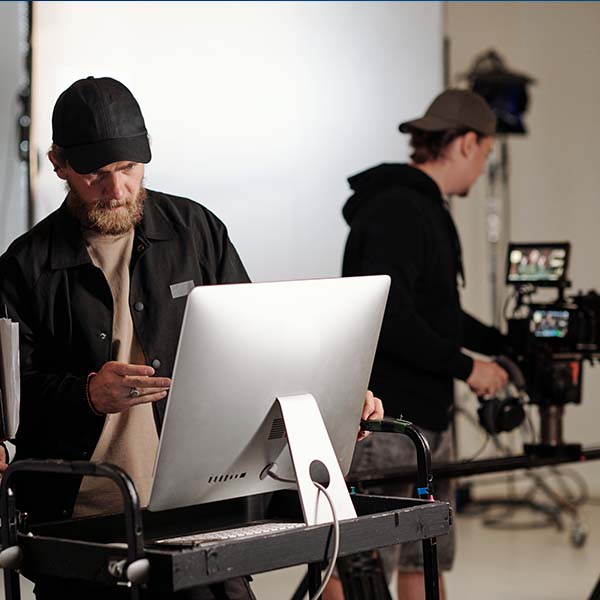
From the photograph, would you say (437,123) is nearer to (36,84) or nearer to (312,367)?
(36,84)

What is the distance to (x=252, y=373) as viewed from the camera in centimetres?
172

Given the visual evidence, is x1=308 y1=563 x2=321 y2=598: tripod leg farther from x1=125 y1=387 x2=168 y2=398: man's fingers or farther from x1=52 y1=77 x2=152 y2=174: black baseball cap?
x1=52 y1=77 x2=152 y2=174: black baseball cap

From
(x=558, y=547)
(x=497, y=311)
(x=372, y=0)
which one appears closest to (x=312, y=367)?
(x=372, y=0)

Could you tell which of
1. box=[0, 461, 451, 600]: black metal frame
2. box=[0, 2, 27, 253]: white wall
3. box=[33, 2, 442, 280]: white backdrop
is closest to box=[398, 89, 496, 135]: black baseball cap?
box=[33, 2, 442, 280]: white backdrop

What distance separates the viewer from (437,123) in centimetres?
339

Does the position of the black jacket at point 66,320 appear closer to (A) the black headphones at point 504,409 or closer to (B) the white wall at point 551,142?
(A) the black headphones at point 504,409

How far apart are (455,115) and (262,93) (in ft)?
3.32

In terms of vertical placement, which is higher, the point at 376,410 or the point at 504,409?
the point at 376,410

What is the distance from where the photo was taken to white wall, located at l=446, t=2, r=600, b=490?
20.5ft

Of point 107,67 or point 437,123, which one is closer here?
point 437,123

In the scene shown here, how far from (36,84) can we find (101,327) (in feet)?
6.29

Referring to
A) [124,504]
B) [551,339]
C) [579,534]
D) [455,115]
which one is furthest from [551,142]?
[124,504]

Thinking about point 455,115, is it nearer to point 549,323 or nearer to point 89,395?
point 549,323

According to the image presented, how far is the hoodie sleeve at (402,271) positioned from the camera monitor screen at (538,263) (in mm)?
476
